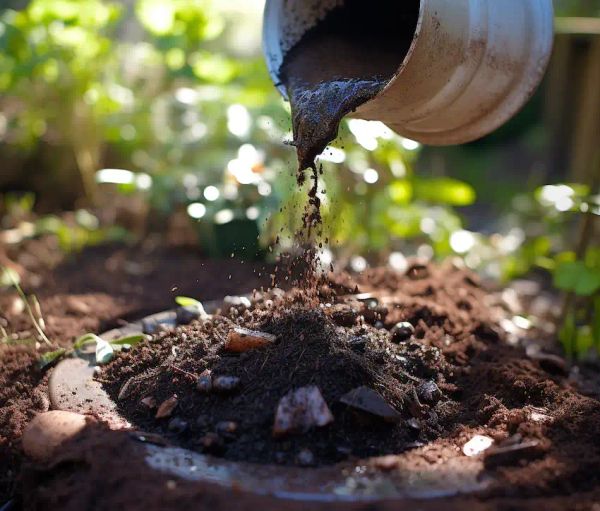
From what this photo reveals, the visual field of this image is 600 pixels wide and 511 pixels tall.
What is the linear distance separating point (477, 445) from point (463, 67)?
3.21 feet

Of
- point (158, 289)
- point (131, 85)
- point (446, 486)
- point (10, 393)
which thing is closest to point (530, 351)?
point (446, 486)

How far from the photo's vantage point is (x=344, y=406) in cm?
182

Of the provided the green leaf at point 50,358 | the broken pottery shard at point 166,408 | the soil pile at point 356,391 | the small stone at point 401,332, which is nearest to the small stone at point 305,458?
the soil pile at point 356,391

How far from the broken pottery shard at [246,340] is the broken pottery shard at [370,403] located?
31cm

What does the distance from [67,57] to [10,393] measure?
2.19m

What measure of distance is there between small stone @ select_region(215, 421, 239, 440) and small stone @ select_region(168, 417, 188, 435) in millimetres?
87

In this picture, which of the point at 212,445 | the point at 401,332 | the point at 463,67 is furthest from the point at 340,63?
the point at 212,445

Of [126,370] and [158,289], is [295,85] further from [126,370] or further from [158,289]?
[158,289]

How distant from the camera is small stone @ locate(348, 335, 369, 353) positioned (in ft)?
6.68

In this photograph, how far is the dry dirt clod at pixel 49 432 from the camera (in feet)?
5.73

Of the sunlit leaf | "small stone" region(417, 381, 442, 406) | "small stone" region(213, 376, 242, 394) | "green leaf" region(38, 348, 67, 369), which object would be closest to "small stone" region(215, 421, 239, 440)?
"small stone" region(213, 376, 242, 394)

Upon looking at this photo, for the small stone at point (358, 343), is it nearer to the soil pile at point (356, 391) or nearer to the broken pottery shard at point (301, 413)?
the soil pile at point (356, 391)

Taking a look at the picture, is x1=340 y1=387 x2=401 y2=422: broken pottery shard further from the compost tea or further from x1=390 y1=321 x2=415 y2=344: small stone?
the compost tea

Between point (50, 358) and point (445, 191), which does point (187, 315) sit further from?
point (445, 191)
